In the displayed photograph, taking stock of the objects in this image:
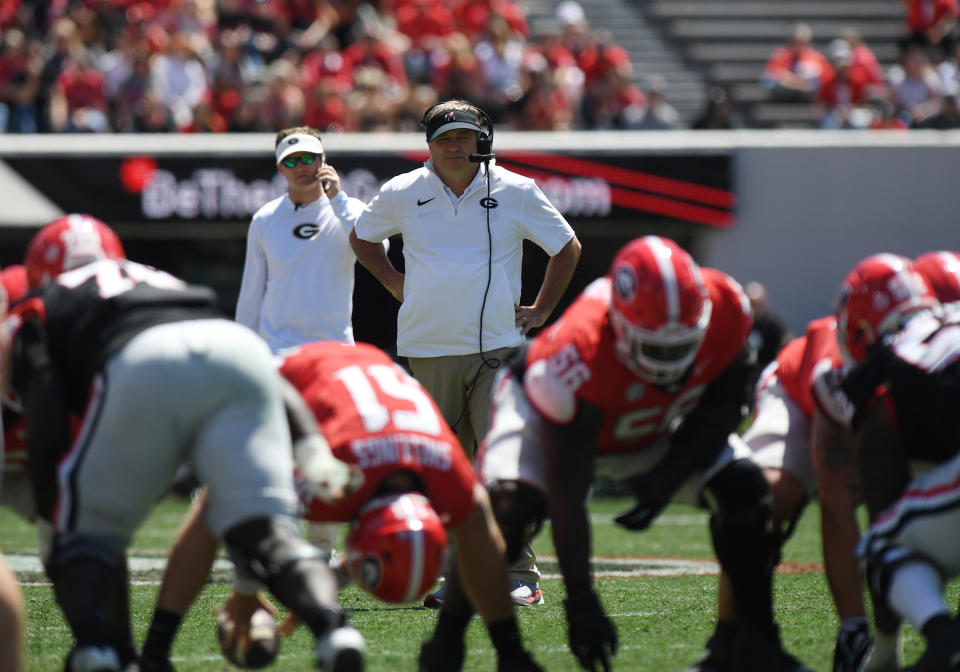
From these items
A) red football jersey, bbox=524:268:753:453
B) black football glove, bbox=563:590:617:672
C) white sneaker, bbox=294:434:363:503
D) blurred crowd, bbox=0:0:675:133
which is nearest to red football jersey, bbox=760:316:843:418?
red football jersey, bbox=524:268:753:453

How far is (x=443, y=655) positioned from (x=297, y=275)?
2.56 meters

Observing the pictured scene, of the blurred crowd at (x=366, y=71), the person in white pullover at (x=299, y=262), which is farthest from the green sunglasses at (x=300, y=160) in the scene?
the blurred crowd at (x=366, y=71)

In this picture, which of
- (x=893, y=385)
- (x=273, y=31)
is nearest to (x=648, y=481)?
(x=893, y=385)

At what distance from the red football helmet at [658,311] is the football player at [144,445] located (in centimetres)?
101

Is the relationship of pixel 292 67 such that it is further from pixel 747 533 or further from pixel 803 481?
pixel 747 533

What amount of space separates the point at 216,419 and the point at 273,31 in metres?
10.6

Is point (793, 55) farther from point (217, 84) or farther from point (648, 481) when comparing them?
point (648, 481)

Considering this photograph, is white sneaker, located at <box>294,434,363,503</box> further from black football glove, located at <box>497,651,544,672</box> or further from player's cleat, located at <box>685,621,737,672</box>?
player's cleat, located at <box>685,621,737,672</box>

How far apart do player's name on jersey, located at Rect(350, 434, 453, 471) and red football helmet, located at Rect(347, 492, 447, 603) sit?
11 cm

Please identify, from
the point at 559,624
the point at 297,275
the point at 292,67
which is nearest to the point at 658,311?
the point at 559,624

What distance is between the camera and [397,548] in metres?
3.82

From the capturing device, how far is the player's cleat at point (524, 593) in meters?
5.87

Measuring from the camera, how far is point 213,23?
13.7 metres

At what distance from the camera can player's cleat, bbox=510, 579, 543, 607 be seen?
19.3 ft
